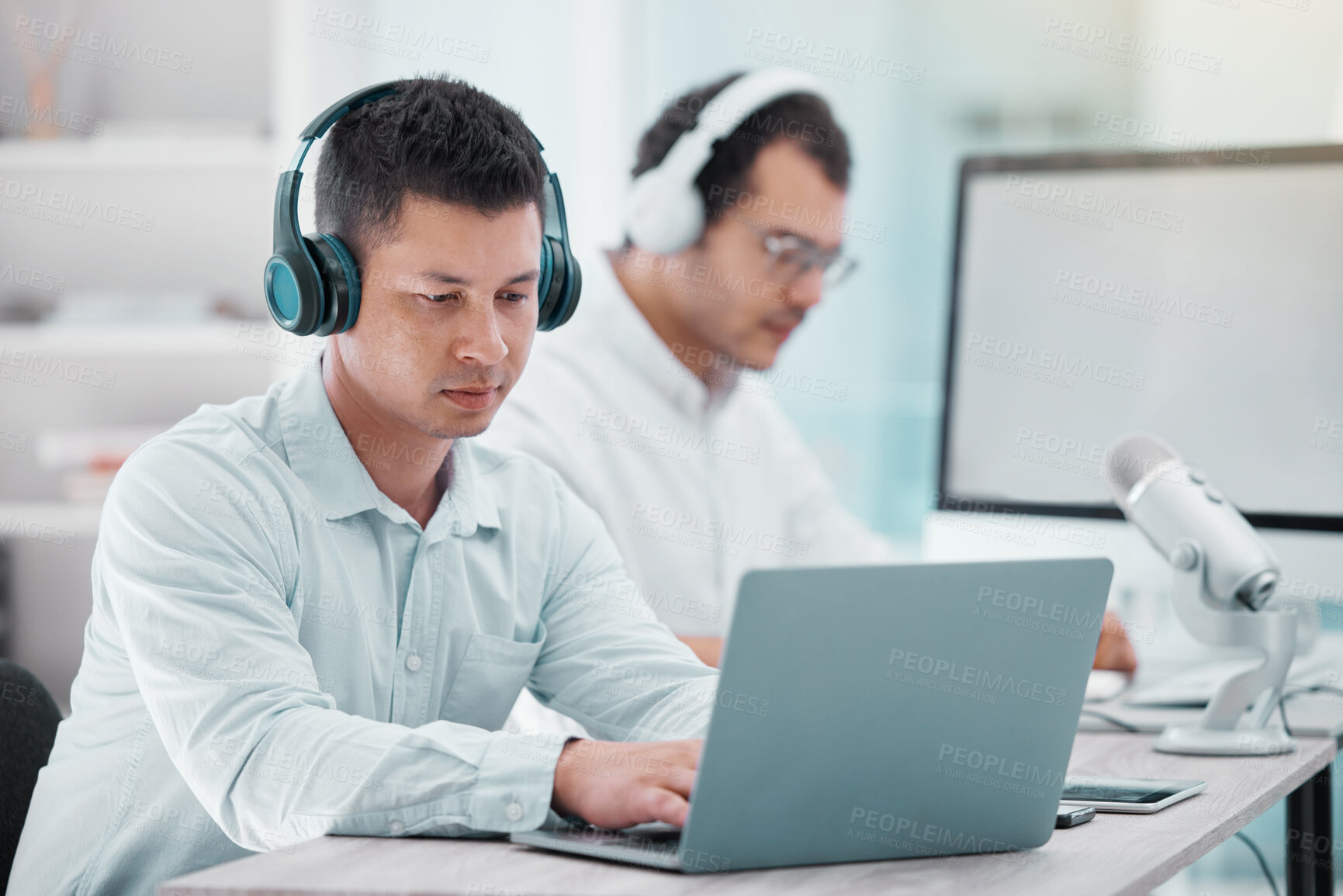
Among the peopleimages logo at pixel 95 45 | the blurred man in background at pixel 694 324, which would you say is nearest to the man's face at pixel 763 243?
the blurred man in background at pixel 694 324

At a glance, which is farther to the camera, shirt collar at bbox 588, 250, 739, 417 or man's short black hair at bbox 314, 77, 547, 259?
shirt collar at bbox 588, 250, 739, 417

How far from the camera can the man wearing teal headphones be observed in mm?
865

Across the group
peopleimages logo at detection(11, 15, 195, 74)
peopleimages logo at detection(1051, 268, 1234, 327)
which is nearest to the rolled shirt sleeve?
peopleimages logo at detection(1051, 268, 1234, 327)

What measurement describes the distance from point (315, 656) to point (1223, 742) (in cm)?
93

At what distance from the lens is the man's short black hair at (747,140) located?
1.86m

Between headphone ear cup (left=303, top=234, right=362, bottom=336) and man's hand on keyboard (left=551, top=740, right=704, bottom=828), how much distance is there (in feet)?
1.52

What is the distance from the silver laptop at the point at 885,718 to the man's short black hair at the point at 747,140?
1.15 metres

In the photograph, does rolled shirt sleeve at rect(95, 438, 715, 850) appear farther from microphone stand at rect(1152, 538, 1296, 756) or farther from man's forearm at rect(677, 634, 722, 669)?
microphone stand at rect(1152, 538, 1296, 756)

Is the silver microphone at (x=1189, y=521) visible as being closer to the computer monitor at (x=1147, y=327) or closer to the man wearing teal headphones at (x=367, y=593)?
the computer monitor at (x=1147, y=327)

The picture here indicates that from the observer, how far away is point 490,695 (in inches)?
48.0

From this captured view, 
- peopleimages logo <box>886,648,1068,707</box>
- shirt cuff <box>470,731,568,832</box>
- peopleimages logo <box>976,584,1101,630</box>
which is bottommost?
shirt cuff <box>470,731,568,832</box>

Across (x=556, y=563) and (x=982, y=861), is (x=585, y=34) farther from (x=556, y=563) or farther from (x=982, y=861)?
(x=982, y=861)

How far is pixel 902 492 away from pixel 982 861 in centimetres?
192

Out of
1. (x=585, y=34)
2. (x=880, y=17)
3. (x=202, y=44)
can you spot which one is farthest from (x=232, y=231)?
(x=880, y=17)
